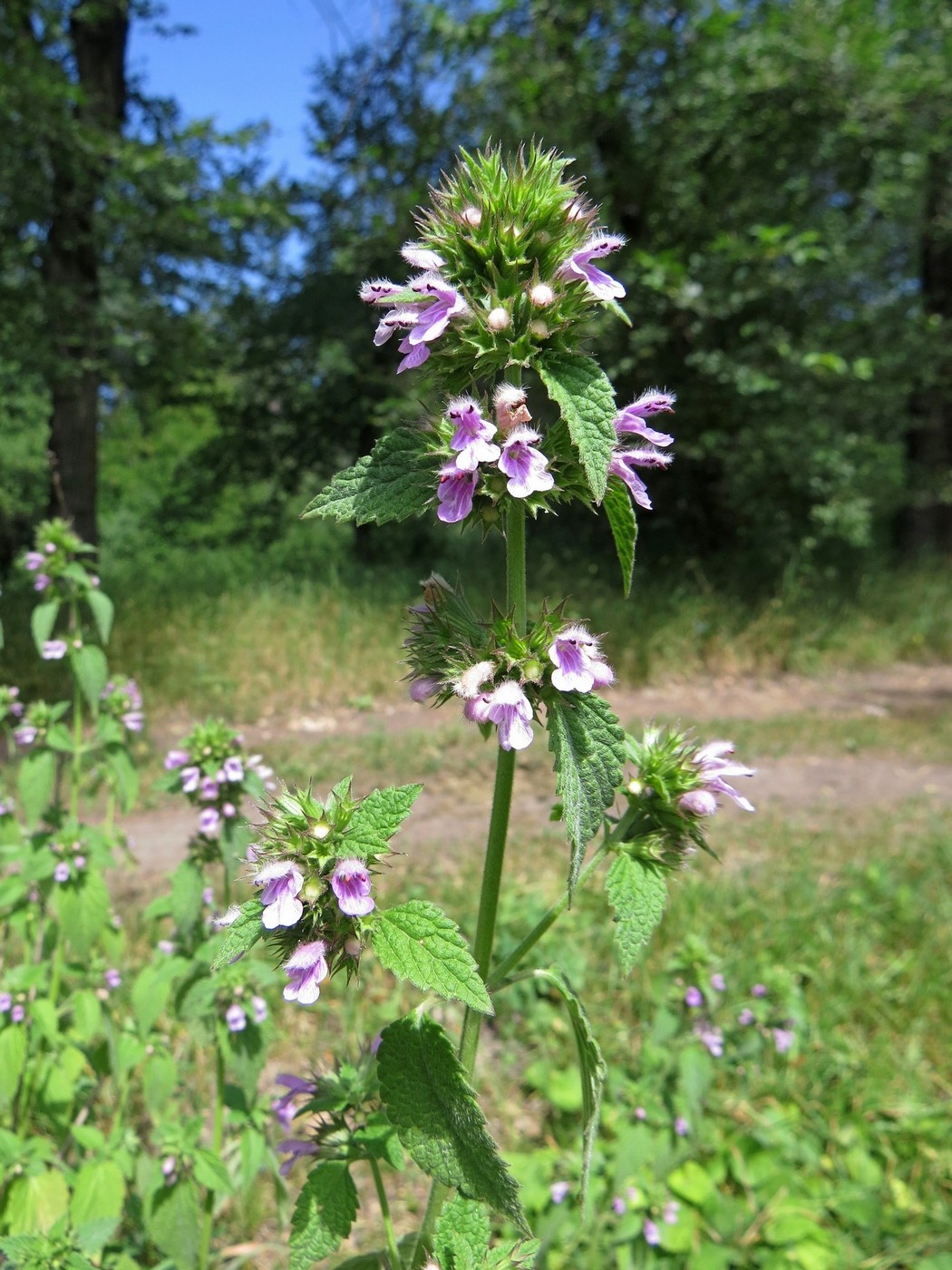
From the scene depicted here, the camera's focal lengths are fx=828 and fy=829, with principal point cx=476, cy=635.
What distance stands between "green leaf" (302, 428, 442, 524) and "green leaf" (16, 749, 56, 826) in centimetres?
171

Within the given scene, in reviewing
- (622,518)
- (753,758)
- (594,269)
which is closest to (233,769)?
(622,518)

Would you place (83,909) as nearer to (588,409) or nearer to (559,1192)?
(559,1192)

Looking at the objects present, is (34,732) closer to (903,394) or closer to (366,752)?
(366,752)

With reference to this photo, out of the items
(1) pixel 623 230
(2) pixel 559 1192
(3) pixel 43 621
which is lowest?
(2) pixel 559 1192

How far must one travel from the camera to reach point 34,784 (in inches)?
90.8

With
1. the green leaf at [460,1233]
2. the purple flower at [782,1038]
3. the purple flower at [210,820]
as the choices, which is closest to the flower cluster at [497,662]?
the green leaf at [460,1233]

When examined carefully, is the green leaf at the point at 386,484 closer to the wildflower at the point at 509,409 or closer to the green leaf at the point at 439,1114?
the wildflower at the point at 509,409

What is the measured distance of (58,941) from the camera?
2230 millimetres

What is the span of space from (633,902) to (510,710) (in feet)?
0.98

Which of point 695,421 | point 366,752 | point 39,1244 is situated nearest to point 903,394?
point 695,421

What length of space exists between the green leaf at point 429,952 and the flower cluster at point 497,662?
224 mm

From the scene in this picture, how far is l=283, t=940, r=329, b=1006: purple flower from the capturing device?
906mm

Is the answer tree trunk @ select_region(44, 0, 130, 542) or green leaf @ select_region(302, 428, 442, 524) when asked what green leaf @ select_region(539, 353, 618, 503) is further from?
tree trunk @ select_region(44, 0, 130, 542)

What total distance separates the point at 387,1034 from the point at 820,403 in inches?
334
